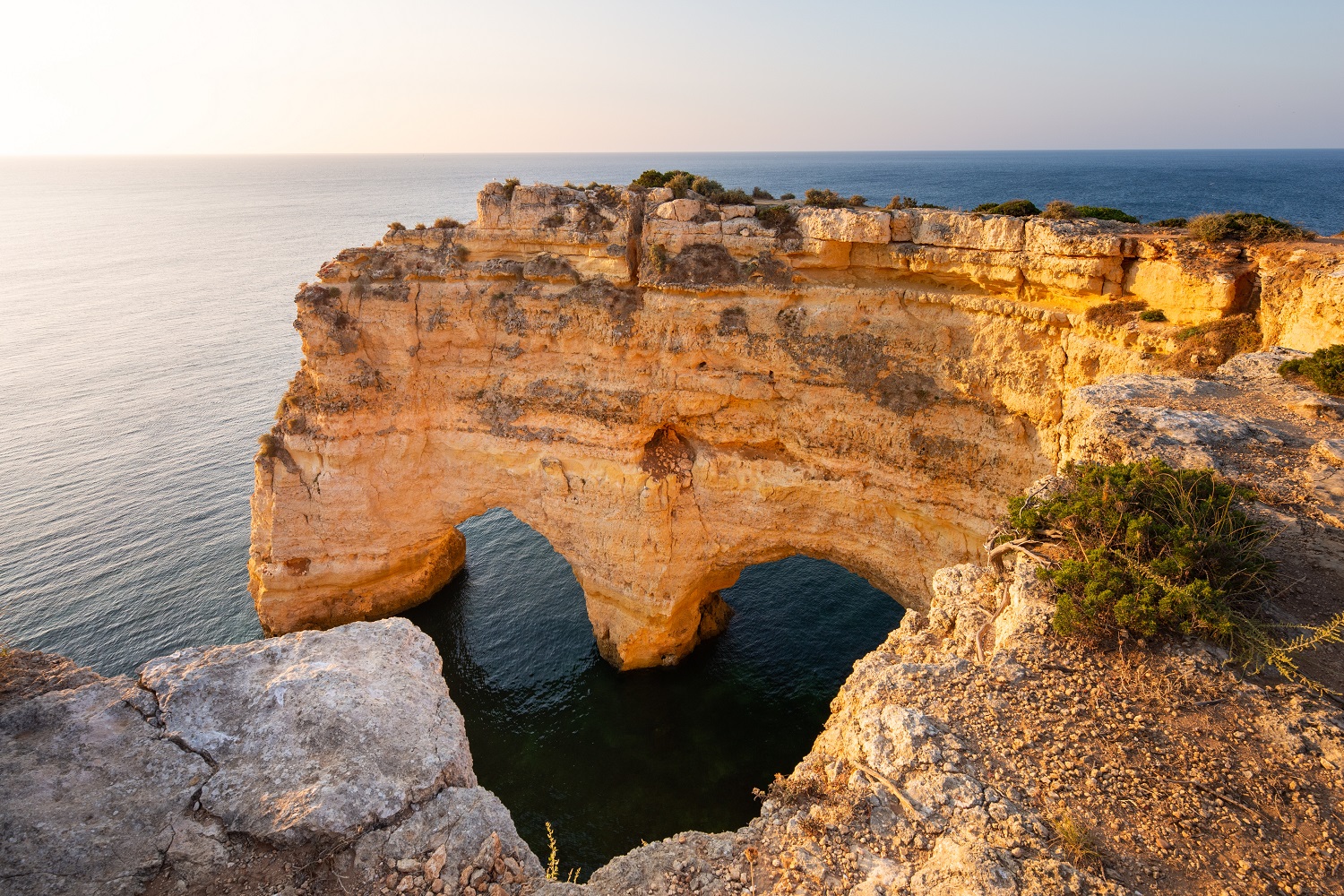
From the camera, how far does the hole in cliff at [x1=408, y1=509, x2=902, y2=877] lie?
699 inches

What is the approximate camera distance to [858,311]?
18.7m

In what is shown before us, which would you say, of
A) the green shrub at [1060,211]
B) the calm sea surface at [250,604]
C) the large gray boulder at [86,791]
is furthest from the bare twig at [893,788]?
the green shrub at [1060,211]

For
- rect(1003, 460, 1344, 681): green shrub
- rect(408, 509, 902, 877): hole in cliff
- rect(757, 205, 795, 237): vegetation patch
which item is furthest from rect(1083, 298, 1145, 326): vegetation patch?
rect(408, 509, 902, 877): hole in cliff

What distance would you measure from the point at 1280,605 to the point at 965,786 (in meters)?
4.76

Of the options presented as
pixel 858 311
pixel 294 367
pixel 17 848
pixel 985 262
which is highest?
pixel 985 262

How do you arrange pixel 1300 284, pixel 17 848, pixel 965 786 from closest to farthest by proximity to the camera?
pixel 17 848 < pixel 965 786 < pixel 1300 284

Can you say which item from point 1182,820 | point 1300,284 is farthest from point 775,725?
point 1300,284

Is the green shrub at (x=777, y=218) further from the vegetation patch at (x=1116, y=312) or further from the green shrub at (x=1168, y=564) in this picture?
the green shrub at (x=1168, y=564)

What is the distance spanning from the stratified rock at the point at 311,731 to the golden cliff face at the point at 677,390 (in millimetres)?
14127

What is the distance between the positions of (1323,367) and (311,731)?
16.6 metres

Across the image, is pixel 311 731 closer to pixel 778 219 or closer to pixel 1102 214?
pixel 778 219

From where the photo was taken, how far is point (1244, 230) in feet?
51.3

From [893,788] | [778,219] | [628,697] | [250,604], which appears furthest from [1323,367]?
[250,604]

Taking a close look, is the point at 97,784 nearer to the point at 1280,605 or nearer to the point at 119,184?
the point at 1280,605
